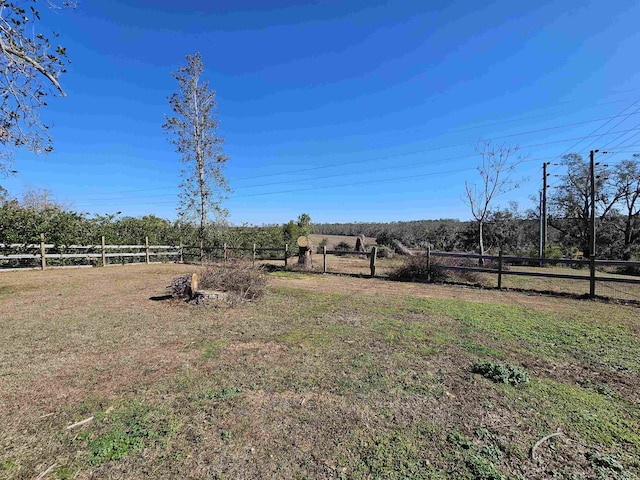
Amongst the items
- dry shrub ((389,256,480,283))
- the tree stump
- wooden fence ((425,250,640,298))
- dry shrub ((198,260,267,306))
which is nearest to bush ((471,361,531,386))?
dry shrub ((198,260,267,306))

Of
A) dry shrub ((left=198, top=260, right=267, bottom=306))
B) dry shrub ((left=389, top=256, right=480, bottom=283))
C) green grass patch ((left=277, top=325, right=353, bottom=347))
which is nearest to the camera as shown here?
green grass patch ((left=277, top=325, right=353, bottom=347))

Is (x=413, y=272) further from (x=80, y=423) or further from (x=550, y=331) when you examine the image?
(x=80, y=423)

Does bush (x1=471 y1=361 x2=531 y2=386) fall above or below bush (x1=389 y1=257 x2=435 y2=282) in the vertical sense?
below

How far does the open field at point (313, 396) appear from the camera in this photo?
6.93 ft

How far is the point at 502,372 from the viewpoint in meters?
3.41

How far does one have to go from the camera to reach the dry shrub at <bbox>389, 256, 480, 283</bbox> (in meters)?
11.0

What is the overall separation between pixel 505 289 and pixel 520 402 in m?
7.88

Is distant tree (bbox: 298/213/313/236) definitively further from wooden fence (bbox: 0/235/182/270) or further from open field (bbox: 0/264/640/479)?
open field (bbox: 0/264/640/479)

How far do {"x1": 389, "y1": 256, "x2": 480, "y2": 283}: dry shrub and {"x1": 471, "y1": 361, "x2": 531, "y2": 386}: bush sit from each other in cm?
768

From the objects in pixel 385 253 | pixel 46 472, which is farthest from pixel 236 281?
pixel 385 253

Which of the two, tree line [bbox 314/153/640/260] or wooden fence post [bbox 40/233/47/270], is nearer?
wooden fence post [bbox 40/233/47/270]

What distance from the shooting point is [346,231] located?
50688 millimetres

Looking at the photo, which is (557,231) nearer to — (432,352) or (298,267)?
(298,267)

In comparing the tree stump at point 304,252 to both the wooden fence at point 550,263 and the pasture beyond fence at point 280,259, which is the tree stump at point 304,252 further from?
the wooden fence at point 550,263
